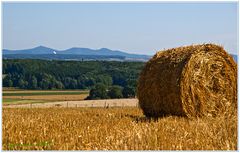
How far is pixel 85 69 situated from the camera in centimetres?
4053

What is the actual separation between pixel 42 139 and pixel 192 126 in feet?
8.00

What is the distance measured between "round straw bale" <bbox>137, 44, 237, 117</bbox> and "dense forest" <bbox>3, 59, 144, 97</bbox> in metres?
20.1

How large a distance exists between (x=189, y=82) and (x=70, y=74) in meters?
29.1

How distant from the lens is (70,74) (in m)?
37.1

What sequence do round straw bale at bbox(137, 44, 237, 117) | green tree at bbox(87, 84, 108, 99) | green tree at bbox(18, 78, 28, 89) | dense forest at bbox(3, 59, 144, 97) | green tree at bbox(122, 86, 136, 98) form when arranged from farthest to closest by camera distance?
dense forest at bbox(3, 59, 144, 97), green tree at bbox(18, 78, 28, 89), green tree at bbox(122, 86, 136, 98), green tree at bbox(87, 84, 108, 99), round straw bale at bbox(137, 44, 237, 117)

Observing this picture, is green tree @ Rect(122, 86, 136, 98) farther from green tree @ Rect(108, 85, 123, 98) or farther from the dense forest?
green tree @ Rect(108, 85, 123, 98)

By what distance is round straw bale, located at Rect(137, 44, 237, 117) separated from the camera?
831 centimetres

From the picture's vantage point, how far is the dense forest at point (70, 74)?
31567 millimetres

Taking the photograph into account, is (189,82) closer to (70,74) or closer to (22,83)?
(22,83)

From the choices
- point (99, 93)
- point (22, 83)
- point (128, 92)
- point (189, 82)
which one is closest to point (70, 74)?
point (22, 83)

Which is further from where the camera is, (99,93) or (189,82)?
(99,93)

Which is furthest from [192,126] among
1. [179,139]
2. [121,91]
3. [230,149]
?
[121,91]

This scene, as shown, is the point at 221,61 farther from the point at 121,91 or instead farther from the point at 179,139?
the point at 121,91

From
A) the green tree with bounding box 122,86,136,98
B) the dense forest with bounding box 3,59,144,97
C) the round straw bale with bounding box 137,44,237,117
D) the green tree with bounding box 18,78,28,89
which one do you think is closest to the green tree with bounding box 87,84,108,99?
the dense forest with bounding box 3,59,144,97
